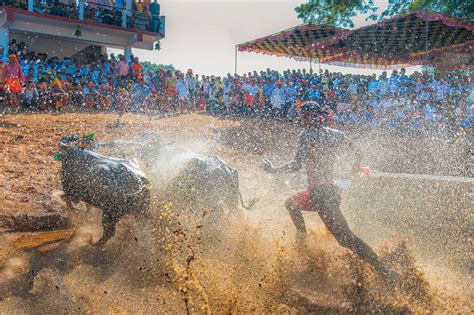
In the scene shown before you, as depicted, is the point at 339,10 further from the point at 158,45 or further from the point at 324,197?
the point at 324,197

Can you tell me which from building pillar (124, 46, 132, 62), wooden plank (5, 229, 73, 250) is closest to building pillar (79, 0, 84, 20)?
building pillar (124, 46, 132, 62)

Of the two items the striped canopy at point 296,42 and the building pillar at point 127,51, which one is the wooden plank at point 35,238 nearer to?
the striped canopy at point 296,42

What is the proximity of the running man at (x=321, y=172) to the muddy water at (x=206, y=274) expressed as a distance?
39 centimetres

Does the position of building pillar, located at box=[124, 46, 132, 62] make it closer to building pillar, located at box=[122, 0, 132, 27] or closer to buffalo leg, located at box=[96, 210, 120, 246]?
building pillar, located at box=[122, 0, 132, 27]

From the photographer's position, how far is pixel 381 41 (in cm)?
1595

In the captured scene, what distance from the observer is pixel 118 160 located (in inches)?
196

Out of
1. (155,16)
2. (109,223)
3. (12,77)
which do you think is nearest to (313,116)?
(109,223)

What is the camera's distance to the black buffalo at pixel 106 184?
4812mm

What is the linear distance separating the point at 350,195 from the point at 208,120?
841cm

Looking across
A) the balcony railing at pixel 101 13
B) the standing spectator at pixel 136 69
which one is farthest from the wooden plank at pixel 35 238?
the balcony railing at pixel 101 13

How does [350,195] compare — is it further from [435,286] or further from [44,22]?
[44,22]

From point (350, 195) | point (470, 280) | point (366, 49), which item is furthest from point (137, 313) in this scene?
point (366, 49)

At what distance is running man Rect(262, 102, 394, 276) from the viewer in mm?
4152

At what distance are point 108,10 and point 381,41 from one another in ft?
35.8
